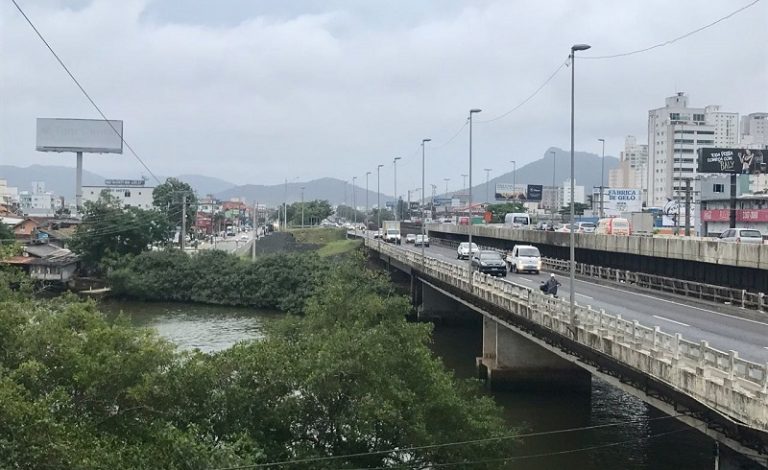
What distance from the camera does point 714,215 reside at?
83.6 meters

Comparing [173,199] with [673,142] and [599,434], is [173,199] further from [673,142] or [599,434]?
[599,434]

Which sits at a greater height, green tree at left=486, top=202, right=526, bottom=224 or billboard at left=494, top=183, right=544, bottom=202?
billboard at left=494, top=183, right=544, bottom=202

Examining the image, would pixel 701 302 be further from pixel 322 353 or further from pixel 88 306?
pixel 88 306

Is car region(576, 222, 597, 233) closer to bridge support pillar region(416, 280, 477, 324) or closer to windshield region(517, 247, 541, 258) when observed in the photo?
bridge support pillar region(416, 280, 477, 324)

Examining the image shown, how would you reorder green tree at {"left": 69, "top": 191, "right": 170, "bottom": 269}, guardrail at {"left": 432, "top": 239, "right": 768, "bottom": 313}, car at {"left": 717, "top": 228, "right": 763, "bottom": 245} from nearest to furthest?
guardrail at {"left": 432, "top": 239, "right": 768, "bottom": 313} < car at {"left": 717, "top": 228, "right": 763, "bottom": 245} < green tree at {"left": 69, "top": 191, "right": 170, "bottom": 269}

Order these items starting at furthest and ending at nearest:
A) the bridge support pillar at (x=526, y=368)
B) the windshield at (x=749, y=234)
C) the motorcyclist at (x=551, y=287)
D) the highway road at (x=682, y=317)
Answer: the windshield at (x=749, y=234) → the bridge support pillar at (x=526, y=368) → the motorcyclist at (x=551, y=287) → the highway road at (x=682, y=317)

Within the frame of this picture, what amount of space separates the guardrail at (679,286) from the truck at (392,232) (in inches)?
1773

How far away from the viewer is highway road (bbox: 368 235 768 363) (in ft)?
78.7

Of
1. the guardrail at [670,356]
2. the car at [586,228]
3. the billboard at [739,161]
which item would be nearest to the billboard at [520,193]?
the car at [586,228]

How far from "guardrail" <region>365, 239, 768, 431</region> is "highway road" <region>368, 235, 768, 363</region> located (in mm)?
2640

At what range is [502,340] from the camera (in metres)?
38.6

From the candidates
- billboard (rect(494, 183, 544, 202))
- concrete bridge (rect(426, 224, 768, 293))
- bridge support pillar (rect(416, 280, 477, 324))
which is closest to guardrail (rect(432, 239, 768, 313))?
concrete bridge (rect(426, 224, 768, 293))

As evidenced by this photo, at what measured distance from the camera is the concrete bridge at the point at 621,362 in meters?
15.5

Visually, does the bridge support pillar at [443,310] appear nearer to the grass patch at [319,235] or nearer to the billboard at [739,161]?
the billboard at [739,161]
